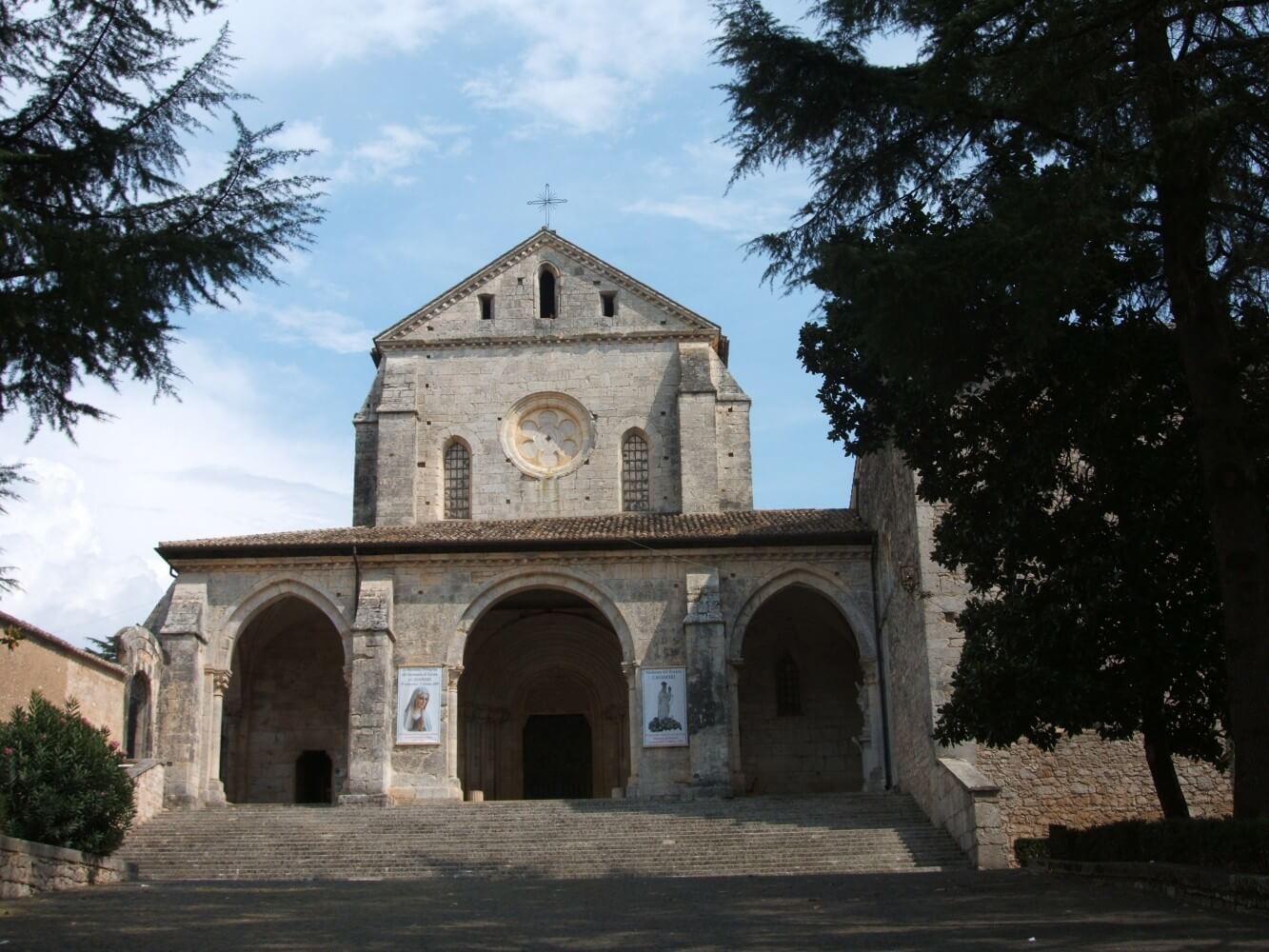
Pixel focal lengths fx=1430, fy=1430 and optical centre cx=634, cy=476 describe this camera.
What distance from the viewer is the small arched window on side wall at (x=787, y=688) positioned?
29.1 m

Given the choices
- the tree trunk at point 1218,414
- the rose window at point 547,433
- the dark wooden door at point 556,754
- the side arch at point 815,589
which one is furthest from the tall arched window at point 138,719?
the tree trunk at point 1218,414

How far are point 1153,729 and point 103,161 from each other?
1114cm

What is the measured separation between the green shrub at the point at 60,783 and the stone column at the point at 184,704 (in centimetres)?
784

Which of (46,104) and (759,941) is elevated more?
(46,104)

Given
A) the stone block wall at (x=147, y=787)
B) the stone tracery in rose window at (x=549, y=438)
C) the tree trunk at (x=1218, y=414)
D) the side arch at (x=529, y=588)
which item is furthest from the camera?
the stone tracery in rose window at (x=549, y=438)

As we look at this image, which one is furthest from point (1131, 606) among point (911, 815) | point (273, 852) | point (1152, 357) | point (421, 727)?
point (421, 727)

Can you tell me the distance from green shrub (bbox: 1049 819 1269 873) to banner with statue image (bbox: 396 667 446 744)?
13.0 meters

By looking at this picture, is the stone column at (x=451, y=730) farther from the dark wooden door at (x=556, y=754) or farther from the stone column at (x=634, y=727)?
the dark wooden door at (x=556, y=754)

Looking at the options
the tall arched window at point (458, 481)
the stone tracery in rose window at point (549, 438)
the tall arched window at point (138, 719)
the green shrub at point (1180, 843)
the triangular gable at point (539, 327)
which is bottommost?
the green shrub at point (1180, 843)

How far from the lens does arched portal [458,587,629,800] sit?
29359mm

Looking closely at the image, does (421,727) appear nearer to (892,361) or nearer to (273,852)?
(273,852)

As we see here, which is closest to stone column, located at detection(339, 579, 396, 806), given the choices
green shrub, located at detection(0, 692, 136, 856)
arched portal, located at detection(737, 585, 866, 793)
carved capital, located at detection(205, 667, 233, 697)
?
carved capital, located at detection(205, 667, 233, 697)

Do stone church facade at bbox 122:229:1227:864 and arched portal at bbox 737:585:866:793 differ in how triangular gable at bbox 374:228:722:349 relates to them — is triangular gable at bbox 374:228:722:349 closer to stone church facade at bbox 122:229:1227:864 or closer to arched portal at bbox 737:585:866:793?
stone church facade at bbox 122:229:1227:864

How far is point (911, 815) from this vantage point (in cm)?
2156
